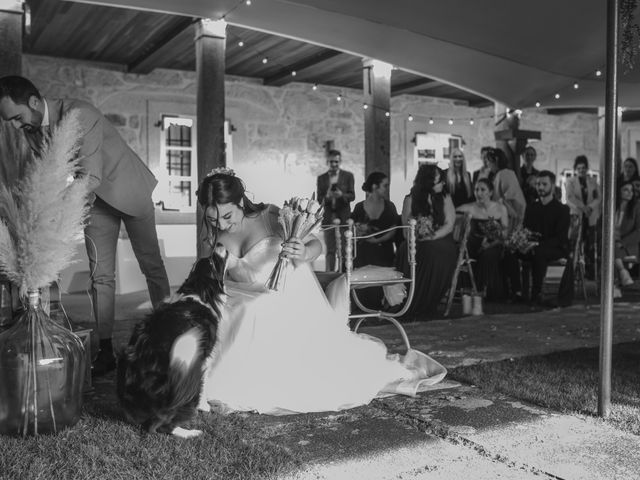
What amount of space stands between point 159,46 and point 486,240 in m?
4.64

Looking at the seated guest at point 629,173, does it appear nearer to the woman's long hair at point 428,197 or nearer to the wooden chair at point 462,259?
the wooden chair at point 462,259

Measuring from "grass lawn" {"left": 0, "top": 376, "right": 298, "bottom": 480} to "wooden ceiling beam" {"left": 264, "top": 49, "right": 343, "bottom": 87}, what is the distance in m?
6.78

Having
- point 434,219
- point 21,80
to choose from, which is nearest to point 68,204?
point 21,80

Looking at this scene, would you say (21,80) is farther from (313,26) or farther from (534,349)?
(534,349)

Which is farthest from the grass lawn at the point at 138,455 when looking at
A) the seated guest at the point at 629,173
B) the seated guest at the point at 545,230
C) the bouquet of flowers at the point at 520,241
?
the seated guest at the point at 629,173

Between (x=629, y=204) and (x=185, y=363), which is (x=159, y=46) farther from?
(x=185, y=363)

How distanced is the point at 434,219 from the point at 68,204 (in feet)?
13.9

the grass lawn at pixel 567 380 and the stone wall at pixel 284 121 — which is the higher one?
the stone wall at pixel 284 121

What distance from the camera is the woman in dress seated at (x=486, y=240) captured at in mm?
6773

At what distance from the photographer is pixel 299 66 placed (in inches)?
377

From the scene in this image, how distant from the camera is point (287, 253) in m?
2.90

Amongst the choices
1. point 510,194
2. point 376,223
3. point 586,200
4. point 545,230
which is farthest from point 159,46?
point 586,200

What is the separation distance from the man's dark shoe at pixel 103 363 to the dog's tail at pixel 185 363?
1368mm

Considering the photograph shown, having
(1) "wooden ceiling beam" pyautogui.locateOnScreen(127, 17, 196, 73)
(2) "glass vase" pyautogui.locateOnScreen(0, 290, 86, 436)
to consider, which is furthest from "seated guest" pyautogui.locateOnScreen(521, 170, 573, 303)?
(2) "glass vase" pyautogui.locateOnScreen(0, 290, 86, 436)
